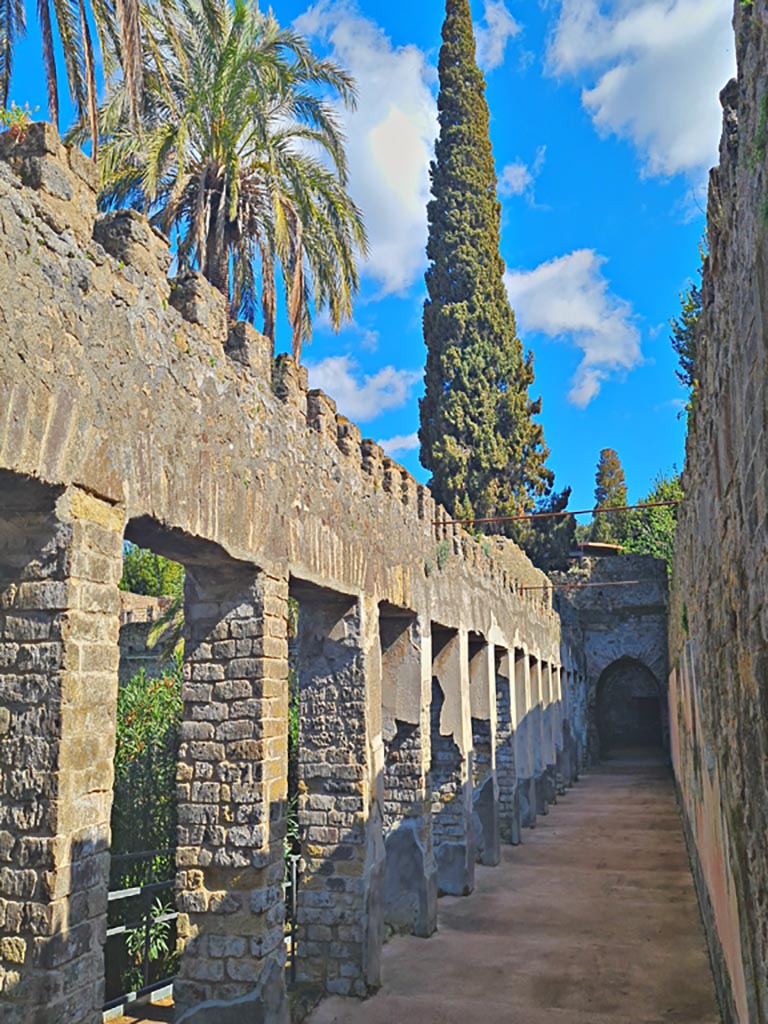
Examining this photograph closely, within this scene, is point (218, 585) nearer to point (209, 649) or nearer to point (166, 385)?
point (209, 649)

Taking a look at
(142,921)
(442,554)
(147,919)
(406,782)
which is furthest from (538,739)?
(147,919)

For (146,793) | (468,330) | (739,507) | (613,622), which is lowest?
(146,793)

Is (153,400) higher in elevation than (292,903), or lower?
higher

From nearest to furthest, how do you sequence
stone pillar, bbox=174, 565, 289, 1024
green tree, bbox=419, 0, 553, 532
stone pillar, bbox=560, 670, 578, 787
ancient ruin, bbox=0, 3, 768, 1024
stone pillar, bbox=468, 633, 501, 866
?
ancient ruin, bbox=0, 3, 768, 1024 → stone pillar, bbox=174, 565, 289, 1024 → stone pillar, bbox=468, 633, 501, 866 → stone pillar, bbox=560, 670, 578, 787 → green tree, bbox=419, 0, 553, 532

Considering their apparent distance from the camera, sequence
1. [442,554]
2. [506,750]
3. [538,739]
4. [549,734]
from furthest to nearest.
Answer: [549,734], [538,739], [506,750], [442,554]

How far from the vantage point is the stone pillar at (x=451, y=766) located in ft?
31.4

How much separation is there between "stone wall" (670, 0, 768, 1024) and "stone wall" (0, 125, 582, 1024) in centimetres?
256

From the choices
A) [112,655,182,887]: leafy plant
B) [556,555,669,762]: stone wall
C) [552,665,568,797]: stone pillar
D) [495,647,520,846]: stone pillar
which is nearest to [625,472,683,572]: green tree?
[556,555,669,762]: stone wall

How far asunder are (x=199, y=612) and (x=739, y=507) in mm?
3414

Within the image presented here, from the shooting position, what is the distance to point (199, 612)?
5473 millimetres

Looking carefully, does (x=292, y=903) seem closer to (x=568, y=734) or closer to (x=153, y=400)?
(x=153, y=400)

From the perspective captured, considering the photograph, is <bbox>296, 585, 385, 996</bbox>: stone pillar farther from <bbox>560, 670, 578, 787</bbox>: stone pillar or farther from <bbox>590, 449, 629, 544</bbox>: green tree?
<bbox>590, 449, 629, 544</bbox>: green tree

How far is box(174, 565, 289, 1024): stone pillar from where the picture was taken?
197 inches

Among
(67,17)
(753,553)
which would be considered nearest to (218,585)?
(753,553)
